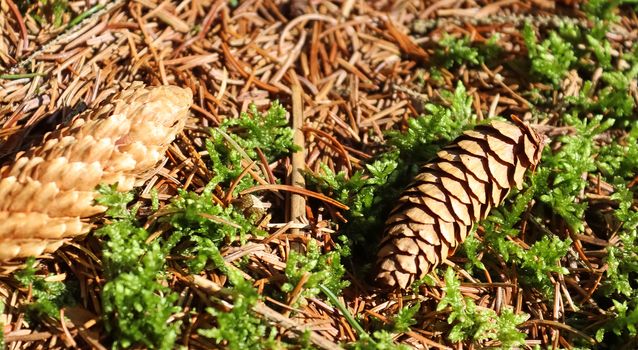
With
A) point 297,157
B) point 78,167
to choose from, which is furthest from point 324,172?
point 78,167

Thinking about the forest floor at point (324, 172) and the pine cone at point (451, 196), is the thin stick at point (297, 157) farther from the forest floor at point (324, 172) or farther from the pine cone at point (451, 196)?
the pine cone at point (451, 196)

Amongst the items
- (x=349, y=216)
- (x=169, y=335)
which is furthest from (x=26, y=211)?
(x=349, y=216)

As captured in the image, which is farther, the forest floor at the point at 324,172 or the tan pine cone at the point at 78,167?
the forest floor at the point at 324,172

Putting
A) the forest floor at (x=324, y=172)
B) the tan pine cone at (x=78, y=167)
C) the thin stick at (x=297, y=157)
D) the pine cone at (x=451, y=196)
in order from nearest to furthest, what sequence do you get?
the tan pine cone at (x=78, y=167)
the forest floor at (x=324, y=172)
the pine cone at (x=451, y=196)
the thin stick at (x=297, y=157)

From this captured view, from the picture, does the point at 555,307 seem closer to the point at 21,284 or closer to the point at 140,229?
the point at 140,229

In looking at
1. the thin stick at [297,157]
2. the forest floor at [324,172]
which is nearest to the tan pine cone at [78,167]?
the forest floor at [324,172]
